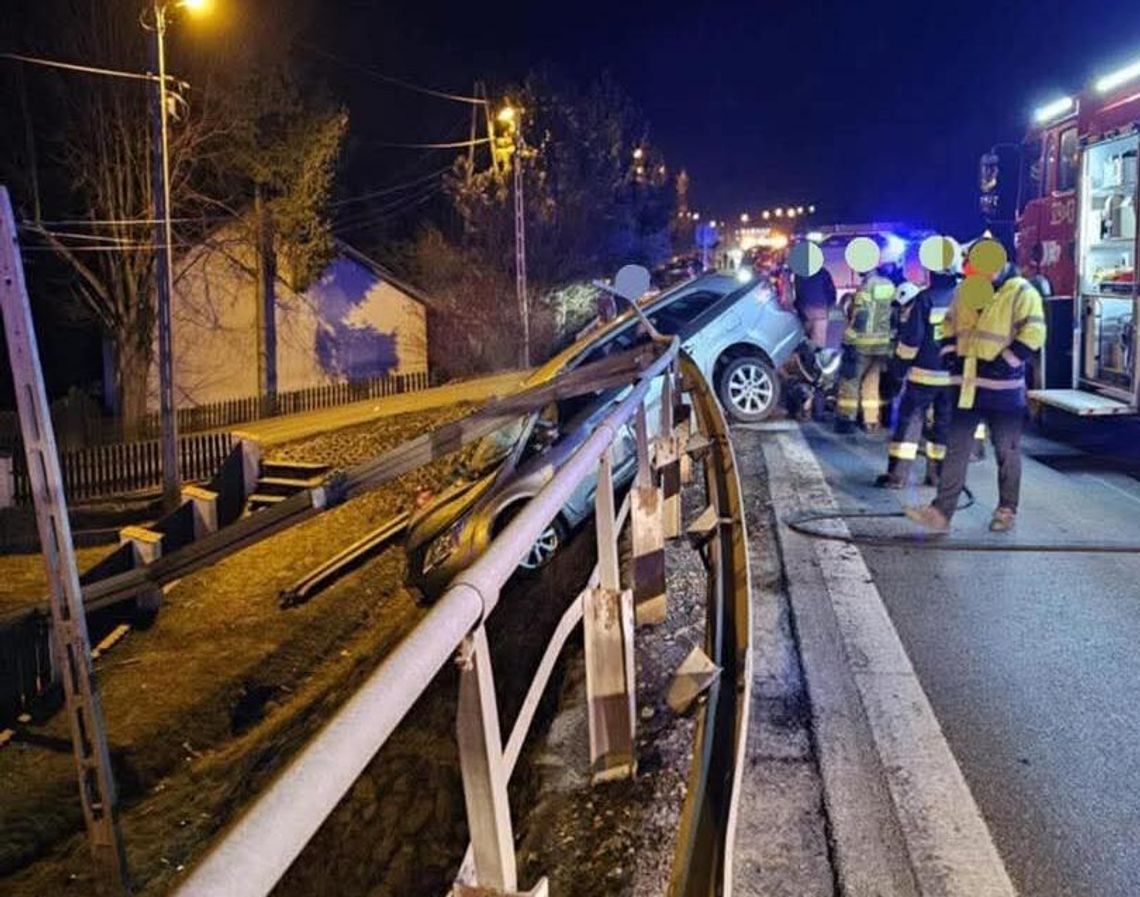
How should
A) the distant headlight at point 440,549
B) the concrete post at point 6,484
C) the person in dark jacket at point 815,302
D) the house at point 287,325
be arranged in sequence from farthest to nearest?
the house at point 287,325 < the concrete post at point 6,484 < the person in dark jacket at point 815,302 < the distant headlight at point 440,549

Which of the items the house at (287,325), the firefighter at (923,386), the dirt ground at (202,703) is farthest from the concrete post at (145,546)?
the house at (287,325)

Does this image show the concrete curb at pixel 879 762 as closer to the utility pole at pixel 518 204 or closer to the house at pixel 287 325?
the house at pixel 287 325

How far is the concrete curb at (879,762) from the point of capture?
3.04 meters

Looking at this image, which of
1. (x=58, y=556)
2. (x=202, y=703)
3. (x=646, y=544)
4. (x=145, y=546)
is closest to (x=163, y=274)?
(x=145, y=546)

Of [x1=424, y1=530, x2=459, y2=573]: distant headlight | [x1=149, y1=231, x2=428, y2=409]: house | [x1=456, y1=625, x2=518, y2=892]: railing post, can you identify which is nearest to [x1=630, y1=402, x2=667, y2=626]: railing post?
[x1=456, y1=625, x2=518, y2=892]: railing post

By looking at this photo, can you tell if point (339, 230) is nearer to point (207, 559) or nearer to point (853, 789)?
point (207, 559)

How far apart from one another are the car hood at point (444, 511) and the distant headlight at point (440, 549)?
0.35 feet

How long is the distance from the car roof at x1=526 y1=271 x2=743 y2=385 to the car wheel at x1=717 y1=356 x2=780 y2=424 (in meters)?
0.76

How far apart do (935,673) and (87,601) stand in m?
6.39

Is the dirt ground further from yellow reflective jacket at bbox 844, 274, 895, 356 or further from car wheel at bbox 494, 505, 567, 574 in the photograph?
yellow reflective jacket at bbox 844, 274, 895, 356

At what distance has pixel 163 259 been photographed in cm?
1684

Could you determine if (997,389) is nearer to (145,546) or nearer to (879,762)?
(879,762)

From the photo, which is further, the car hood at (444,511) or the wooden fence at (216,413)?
the wooden fence at (216,413)

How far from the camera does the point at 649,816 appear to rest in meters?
3.21
